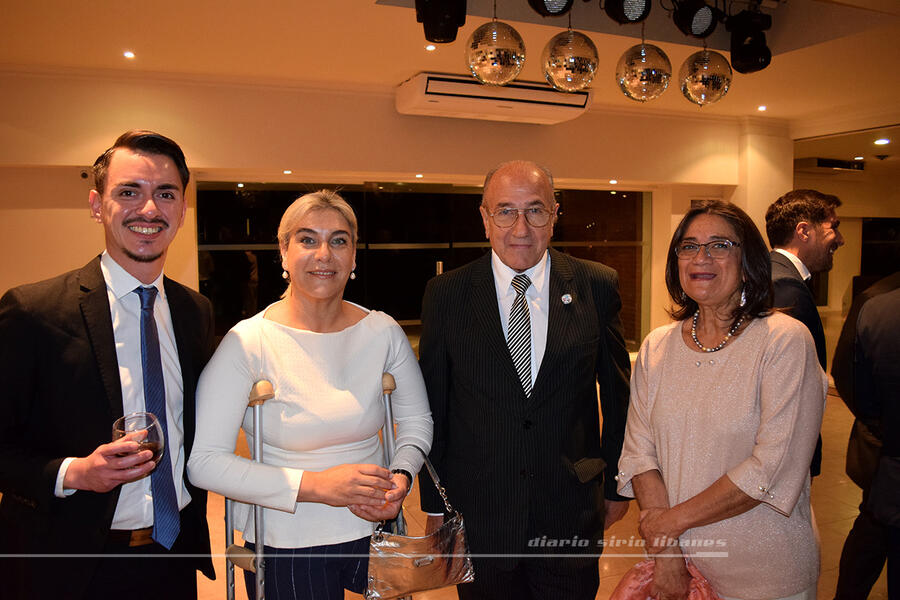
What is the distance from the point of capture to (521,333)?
2145 millimetres

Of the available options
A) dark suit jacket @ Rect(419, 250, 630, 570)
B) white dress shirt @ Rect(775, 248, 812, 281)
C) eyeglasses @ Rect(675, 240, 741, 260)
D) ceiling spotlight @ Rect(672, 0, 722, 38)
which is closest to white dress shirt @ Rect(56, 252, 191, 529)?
dark suit jacket @ Rect(419, 250, 630, 570)

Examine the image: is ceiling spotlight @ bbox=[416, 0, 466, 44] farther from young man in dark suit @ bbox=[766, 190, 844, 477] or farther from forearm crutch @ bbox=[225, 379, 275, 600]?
forearm crutch @ bbox=[225, 379, 275, 600]

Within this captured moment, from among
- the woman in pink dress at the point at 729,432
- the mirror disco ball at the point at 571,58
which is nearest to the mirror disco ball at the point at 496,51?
the mirror disco ball at the point at 571,58

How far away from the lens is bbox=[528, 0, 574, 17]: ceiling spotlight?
138 inches

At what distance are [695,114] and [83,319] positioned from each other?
321 inches

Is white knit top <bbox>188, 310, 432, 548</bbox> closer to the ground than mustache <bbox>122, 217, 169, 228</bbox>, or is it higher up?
closer to the ground

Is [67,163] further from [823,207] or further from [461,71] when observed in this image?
[823,207]

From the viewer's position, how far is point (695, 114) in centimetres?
823

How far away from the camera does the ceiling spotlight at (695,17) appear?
390cm

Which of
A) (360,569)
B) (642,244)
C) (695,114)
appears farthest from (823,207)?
(642,244)

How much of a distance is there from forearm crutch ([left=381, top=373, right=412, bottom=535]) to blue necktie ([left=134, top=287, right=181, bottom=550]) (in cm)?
65

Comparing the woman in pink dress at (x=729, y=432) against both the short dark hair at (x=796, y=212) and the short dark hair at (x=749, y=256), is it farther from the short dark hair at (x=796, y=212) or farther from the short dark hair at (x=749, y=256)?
the short dark hair at (x=796, y=212)

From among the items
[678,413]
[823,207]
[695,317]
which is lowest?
[678,413]

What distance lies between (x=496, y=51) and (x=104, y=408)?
2381 millimetres
